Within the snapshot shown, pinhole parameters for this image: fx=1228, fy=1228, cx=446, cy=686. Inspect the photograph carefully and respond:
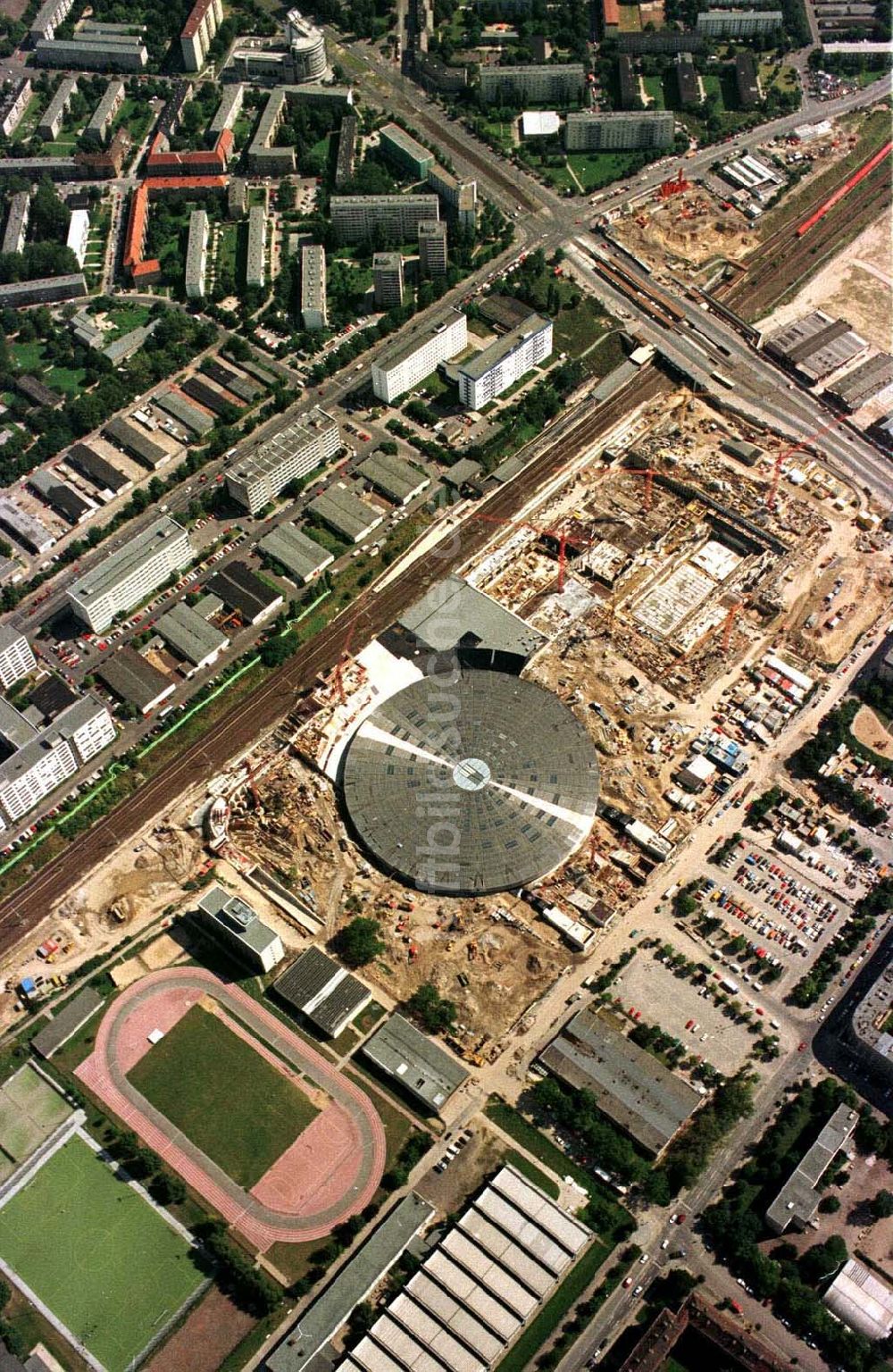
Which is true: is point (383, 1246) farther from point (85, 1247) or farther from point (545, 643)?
point (545, 643)

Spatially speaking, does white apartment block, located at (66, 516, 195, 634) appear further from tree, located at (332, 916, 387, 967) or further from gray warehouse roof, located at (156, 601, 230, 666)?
tree, located at (332, 916, 387, 967)

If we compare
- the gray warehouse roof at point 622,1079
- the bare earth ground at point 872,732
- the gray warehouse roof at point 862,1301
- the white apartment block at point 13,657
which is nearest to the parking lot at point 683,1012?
the gray warehouse roof at point 622,1079

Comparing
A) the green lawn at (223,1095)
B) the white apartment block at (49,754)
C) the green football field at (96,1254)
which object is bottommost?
the green football field at (96,1254)

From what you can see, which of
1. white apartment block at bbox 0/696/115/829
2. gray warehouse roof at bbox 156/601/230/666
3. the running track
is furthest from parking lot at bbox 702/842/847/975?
white apartment block at bbox 0/696/115/829

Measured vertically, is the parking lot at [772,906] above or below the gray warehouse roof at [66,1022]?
above

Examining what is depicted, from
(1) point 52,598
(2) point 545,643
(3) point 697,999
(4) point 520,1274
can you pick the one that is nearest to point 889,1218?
(3) point 697,999

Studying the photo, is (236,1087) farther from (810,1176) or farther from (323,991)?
(810,1176)

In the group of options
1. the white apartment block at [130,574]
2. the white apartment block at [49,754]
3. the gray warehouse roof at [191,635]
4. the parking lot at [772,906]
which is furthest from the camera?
the white apartment block at [130,574]

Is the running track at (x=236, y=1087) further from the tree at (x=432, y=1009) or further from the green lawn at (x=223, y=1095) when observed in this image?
the tree at (x=432, y=1009)
